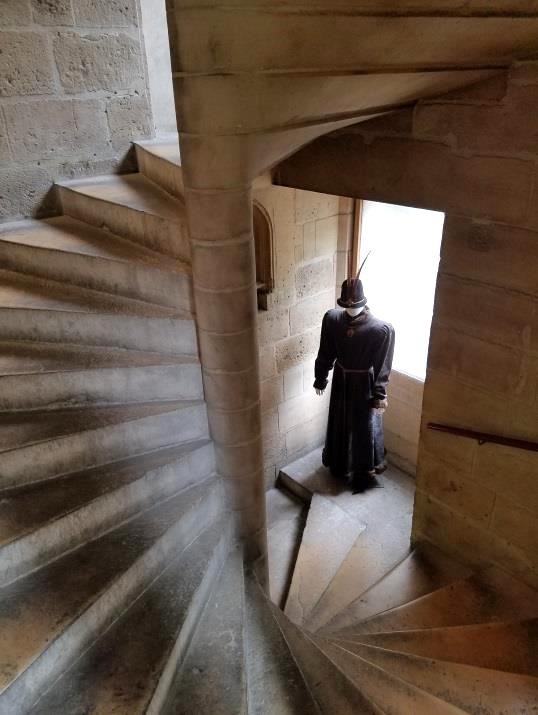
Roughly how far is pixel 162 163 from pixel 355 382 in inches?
82.9

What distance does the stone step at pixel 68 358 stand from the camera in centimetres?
262

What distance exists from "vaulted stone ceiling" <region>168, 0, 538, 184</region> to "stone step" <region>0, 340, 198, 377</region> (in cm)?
100

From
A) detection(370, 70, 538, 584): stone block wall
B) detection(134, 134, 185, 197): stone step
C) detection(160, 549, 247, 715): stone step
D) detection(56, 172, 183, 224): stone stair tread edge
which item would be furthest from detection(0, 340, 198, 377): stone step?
detection(370, 70, 538, 584): stone block wall

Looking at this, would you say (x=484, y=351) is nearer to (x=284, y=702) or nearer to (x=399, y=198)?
(x=399, y=198)

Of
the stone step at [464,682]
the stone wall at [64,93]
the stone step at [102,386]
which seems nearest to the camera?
the stone step at [464,682]

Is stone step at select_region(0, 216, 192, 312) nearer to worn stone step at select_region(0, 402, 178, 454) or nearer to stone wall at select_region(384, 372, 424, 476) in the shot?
worn stone step at select_region(0, 402, 178, 454)

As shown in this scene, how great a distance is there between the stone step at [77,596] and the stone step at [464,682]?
107cm

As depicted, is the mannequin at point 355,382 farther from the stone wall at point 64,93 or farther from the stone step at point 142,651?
the stone step at point 142,651

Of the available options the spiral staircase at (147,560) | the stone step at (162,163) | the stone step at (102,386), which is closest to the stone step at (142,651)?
the spiral staircase at (147,560)

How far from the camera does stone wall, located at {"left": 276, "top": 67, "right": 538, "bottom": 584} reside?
8.39 ft

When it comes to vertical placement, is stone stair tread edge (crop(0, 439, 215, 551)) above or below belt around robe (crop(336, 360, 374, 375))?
above

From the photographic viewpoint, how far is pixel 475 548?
3406mm

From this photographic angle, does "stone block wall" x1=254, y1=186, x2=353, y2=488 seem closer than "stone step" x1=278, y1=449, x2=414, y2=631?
No

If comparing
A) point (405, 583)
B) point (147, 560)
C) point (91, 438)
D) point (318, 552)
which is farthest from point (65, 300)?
point (405, 583)
